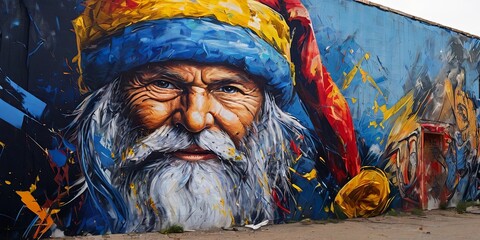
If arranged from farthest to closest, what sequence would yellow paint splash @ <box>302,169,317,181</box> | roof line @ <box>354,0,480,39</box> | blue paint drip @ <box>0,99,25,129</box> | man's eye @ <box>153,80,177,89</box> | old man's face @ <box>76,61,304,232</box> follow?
roof line @ <box>354,0,480,39</box> < yellow paint splash @ <box>302,169,317,181</box> < man's eye @ <box>153,80,177,89</box> < old man's face @ <box>76,61,304,232</box> < blue paint drip @ <box>0,99,25,129</box>

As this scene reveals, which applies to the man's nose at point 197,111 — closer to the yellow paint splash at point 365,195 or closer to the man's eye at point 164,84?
the man's eye at point 164,84

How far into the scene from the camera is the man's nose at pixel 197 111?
857cm

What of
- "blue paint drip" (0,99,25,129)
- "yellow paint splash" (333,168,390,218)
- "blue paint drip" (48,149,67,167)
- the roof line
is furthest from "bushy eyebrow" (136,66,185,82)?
the roof line

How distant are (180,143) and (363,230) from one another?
3915 millimetres

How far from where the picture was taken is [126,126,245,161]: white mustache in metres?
8.30

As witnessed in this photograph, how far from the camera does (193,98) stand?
28.3 feet

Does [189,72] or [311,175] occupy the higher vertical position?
[189,72]

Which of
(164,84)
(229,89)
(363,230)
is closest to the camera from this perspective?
(164,84)

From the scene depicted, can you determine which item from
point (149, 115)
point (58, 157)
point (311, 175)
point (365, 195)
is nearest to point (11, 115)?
point (58, 157)

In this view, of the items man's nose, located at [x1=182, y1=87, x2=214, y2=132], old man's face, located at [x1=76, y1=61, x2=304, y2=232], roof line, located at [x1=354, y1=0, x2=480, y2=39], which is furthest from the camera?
roof line, located at [x1=354, y1=0, x2=480, y2=39]

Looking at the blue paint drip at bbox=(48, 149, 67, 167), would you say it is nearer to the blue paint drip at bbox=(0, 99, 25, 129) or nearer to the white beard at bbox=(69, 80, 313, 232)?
the white beard at bbox=(69, 80, 313, 232)

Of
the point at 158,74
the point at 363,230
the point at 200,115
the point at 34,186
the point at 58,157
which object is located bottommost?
the point at 363,230

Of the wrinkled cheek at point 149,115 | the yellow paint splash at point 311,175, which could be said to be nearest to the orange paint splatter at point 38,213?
the wrinkled cheek at point 149,115

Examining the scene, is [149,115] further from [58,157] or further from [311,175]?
[311,175]
